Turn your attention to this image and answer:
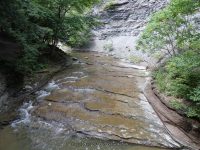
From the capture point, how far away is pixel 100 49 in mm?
21578

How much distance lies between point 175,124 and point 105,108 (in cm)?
248

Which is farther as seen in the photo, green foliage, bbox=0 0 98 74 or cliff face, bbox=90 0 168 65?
cliff face, bbox=90 0 168 65

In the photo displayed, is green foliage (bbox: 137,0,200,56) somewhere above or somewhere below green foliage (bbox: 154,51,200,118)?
above

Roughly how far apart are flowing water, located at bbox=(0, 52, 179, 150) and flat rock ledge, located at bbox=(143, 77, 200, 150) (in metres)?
0.20

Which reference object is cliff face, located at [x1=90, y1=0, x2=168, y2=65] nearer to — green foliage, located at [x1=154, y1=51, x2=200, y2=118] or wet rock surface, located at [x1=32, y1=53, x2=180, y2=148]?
wet rock surface, located at [x1=32, y1=53, x2=180, y2=148]

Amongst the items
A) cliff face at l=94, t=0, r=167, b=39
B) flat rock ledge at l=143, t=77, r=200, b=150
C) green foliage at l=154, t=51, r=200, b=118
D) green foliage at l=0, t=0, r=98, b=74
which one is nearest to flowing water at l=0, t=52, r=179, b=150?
flat rock ledge at l=143, t=77, r=200, b=150

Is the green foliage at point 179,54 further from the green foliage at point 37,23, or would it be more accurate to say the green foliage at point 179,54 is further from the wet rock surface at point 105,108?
the green foliage at point 37,23

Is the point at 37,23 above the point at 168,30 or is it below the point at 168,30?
below

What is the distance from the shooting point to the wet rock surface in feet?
26.1

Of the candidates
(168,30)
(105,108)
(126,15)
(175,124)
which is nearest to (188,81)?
(175,124)

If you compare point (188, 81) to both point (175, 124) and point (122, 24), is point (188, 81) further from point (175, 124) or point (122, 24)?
point (122, 24)

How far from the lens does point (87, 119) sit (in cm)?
Answer: 882

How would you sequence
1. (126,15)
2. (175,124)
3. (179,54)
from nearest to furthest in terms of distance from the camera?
(175,124), (179,54), (126,15)

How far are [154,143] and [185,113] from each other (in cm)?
158
